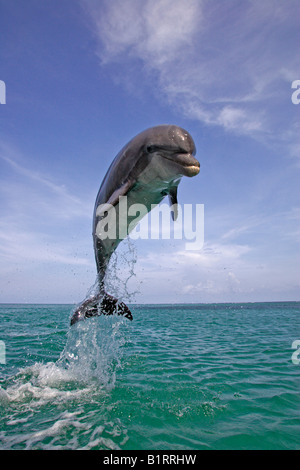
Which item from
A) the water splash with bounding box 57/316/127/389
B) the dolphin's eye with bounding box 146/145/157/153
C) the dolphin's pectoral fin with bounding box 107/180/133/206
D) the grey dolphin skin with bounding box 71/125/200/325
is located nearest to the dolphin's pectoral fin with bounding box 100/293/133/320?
the water splash with bounding box 57/316/127/389

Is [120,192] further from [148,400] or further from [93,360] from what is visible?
[93,360]

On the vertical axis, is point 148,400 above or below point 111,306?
below

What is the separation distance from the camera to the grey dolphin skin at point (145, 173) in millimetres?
4949

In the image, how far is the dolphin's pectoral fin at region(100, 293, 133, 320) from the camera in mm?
7262

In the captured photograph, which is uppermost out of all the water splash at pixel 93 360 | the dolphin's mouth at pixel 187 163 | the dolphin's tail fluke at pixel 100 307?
the dolphin's mouth at pixel 187 163

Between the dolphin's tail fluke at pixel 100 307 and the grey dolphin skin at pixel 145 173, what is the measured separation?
1485 mm

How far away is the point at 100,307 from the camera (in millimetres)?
7309

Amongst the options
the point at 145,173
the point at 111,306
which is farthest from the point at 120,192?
the point at 111,306

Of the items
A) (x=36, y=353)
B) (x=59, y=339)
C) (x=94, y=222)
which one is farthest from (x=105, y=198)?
(x=59, y=339)

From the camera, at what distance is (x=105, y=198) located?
6117mm

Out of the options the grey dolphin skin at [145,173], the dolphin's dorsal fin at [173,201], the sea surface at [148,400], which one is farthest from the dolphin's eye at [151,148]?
the sea surface at [148,400]

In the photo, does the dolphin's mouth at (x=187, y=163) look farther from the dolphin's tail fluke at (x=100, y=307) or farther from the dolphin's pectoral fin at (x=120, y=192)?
the dolphin's tail fluke at (x=100, y=307)

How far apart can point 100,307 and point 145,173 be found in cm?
362
